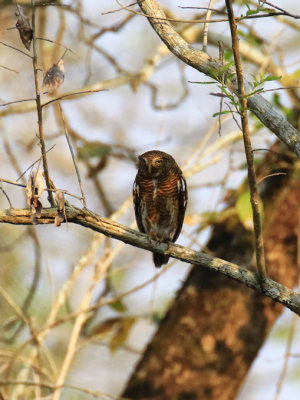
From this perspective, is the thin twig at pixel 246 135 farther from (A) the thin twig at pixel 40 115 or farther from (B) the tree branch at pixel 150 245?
(A) the thin twig at pixel 40 115

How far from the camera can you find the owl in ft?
18.6

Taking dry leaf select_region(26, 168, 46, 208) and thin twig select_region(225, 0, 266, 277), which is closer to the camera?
thin twig select_region(225, 0, 266, 277)

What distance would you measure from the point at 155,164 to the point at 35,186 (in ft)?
9.05

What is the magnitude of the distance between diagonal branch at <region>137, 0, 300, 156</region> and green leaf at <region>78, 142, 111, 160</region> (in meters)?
3.17

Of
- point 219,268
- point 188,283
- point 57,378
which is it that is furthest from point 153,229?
point 219,268

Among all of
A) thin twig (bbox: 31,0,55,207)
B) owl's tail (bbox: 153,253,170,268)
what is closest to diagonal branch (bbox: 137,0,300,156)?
thin twig (bbox: 31,0,55,207)

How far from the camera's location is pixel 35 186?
2945 millimetres

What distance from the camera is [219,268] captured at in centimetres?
348

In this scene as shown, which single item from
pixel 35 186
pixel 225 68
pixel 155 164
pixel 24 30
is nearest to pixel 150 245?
pixel 35 186

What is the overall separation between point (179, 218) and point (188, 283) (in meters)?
1.06

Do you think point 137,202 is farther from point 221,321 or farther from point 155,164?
point 221,321

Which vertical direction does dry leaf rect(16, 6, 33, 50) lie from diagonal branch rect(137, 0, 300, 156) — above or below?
below

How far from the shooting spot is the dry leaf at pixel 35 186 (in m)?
2.94

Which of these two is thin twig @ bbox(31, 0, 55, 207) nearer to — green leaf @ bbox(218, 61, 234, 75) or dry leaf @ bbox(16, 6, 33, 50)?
dry leaf @ bbox(16, 6, 33, 50)
